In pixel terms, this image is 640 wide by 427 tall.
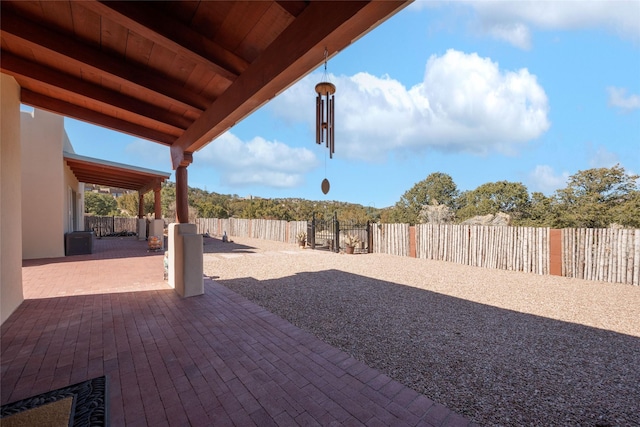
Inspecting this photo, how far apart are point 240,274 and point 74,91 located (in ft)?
16.2

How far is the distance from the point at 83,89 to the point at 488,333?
20.5ft

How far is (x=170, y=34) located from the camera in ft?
8.08

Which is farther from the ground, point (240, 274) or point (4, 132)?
point (4, 132)

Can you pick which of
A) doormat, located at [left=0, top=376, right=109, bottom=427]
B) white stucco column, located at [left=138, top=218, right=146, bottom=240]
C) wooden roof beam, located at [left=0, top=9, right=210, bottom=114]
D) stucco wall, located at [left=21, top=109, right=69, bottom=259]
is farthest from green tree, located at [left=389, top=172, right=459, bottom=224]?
doormat, located at [left=0, top=376, right=109, bottom=427]

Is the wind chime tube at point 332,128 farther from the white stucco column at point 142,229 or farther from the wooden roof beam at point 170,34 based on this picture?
the white stucco column at point 142,229

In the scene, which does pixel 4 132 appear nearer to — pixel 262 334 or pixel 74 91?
pixel 74 91

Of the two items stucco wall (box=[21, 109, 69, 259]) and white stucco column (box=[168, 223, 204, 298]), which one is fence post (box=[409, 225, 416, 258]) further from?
stucco wall (box=[21, 109, 69, 259])

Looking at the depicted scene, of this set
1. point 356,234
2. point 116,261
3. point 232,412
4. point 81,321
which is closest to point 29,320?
point 81,321

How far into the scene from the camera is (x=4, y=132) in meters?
3.43

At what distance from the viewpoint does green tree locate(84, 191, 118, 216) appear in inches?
1416

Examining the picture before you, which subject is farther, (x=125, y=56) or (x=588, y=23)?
(x=588, y=23)

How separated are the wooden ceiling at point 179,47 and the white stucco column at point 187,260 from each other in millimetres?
1733

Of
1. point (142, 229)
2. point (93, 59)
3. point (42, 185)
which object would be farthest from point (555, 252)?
point (142, 229)

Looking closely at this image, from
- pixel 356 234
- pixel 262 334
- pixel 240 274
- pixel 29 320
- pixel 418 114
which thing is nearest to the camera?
pixel 262 334
